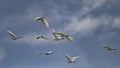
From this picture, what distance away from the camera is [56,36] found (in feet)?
377

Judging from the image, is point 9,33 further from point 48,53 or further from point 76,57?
point 76,57

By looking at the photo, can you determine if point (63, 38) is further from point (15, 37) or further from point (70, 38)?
point (15, 37)

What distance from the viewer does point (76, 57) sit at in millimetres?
119812

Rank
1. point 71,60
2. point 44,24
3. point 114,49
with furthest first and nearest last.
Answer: point 71,60
point 114,49
point 44,24

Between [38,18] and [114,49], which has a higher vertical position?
[38,18]

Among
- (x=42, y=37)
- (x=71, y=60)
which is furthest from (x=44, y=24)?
(x=71, y=60)

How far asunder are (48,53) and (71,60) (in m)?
7.60

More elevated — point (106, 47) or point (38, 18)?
point (38, 18)

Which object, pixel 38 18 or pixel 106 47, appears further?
pixel 106 47

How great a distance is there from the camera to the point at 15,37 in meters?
121

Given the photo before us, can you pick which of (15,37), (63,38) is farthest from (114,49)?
(15,37)

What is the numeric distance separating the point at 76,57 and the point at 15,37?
18447 mm

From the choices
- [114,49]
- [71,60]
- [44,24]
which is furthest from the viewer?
[71,60]

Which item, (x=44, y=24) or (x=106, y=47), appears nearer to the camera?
(x=44, y=24)
